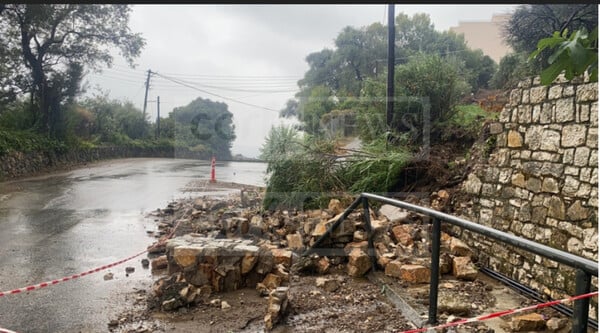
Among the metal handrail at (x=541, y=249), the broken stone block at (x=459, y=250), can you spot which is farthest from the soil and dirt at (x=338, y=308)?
the metal handrail at (x=541, y=249)

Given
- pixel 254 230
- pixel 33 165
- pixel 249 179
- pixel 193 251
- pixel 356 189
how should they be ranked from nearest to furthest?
pixel 193 251
pixel 254 230
pixel 356 189
pixel 249 179
pixel 33 165

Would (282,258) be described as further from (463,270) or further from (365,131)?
(365,131)

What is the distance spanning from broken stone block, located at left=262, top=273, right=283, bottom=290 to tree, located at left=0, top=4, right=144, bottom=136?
46.4 ft

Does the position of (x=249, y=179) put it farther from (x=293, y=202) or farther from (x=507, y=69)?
(x=507, y=69)

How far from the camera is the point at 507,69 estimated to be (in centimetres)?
1106

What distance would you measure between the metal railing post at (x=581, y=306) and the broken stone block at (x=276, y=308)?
2.05m

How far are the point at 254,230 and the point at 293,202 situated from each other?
1295mm

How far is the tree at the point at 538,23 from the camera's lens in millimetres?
7633

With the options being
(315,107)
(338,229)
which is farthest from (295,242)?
(315,107)

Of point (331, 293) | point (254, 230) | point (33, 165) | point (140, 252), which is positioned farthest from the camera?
point (33, 165)

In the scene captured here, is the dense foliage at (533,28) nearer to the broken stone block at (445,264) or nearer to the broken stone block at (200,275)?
the broken stone block at (445,264)

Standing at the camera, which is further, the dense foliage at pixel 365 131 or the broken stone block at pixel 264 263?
the dense foliage at pixel 365 131

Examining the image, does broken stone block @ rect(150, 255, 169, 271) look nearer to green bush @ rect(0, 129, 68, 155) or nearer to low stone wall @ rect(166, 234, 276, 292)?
low stone wall @ rect(166, 234, 276, 292)

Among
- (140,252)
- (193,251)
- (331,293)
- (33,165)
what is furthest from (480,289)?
(33,165)
